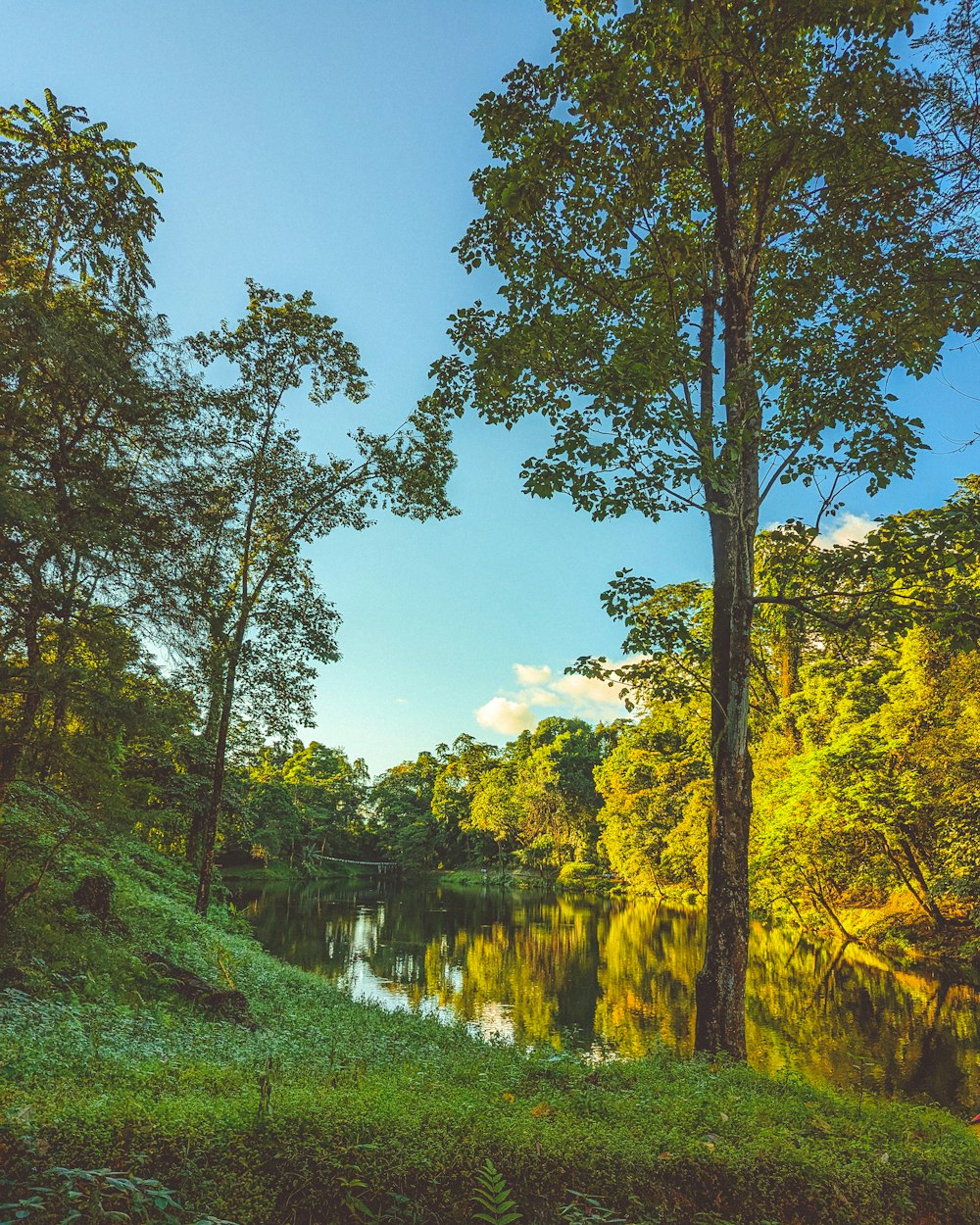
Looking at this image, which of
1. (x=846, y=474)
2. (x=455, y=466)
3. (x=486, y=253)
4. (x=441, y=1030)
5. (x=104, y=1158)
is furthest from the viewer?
(x=455, y=466)

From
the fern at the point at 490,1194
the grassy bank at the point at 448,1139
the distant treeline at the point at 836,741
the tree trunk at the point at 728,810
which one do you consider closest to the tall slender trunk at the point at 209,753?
the distant treeline at the point at 836,741

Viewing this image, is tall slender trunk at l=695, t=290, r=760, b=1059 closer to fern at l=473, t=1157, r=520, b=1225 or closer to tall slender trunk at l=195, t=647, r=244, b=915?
fern at l=473, t=1157, r=520, b=1225

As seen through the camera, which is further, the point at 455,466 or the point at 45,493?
the point at 455,466

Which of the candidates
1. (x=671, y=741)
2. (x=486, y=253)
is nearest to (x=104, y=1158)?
(x=486, y=253)

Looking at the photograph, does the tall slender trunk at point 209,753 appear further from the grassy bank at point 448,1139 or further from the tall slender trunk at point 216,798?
the grassy bank at point 448,1139

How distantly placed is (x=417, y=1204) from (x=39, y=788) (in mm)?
6166

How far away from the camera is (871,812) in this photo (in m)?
16.8

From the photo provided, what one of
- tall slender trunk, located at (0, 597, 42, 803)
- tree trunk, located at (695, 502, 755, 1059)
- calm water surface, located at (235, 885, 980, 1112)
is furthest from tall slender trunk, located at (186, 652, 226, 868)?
tree trunk, located at (695, 502, 755, 1059)

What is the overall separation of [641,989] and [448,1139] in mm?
16448

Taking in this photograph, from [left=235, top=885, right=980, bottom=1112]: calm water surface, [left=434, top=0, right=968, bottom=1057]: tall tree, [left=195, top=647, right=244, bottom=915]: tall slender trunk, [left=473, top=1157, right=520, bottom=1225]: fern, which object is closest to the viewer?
[left=473, top=1157, right=520, bottom=1225]: fern

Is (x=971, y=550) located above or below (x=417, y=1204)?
above

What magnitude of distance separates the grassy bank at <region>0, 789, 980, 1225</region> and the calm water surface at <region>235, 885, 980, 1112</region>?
7.66 ft

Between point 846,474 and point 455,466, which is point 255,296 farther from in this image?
point 846,474

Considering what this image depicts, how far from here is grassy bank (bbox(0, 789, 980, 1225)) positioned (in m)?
3.10
